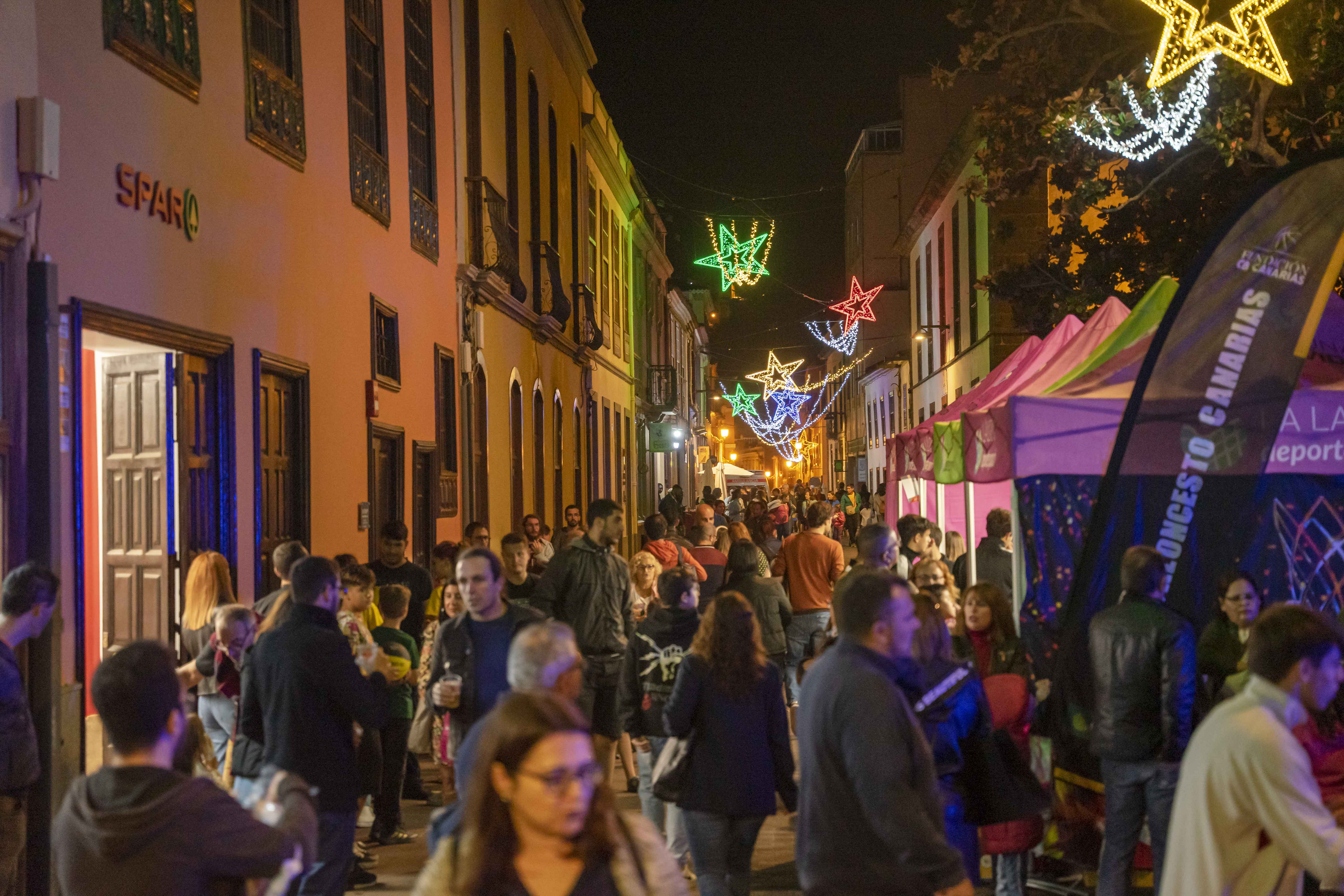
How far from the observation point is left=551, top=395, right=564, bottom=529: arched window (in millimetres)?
24359

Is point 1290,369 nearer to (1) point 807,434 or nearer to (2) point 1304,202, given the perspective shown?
(2) point 1304,202

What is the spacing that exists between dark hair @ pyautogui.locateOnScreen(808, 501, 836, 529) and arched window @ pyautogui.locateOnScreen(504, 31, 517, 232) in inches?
370

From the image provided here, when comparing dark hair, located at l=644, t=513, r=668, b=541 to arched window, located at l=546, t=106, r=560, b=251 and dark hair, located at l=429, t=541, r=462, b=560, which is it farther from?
arched window, located at l=546, t=106, r=560, b=251

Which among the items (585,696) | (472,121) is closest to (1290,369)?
(585,696)

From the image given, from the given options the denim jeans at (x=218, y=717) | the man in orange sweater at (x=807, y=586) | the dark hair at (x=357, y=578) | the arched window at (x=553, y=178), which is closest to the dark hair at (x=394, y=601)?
the dark hair at (x=357, y=578)

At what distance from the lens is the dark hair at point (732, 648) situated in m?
5.82

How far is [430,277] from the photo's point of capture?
15438 millimetres

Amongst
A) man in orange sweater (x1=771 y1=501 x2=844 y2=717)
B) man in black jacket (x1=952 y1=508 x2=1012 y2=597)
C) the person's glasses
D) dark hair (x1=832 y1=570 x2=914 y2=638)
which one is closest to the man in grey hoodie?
the person's glasses

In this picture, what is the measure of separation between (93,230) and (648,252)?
34.9 m

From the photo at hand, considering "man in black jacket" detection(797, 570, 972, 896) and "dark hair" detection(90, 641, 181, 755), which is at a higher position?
"dark hair" detection(90, 641, 181, 755)

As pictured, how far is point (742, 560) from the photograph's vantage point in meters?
10.1

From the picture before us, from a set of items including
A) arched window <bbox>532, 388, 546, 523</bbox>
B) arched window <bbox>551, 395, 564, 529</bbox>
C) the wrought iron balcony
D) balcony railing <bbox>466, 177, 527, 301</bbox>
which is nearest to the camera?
balcony railing <bbox>466, 177, 527, 301</bbox>

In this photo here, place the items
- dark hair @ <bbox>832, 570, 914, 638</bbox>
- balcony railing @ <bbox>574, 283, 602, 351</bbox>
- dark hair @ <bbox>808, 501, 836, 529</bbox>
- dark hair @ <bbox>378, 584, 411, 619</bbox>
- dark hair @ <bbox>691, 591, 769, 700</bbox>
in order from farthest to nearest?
1. balcony railing @ <bbox>574, 283, 602, 351</bbox>
2. dark hair @ <bbox>808, 501, 836, 529</bbox>
3. dark hair @ <bbox>378, 584, 411, 619</bbox>
4. dark hair @ <bbox>691, 591, 769, 700</bbox>
5. dark hair @ <bbox>832, 570, 914, 638</bbox>

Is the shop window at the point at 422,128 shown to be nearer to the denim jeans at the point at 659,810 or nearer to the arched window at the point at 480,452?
the arched window at the point at 480,452
